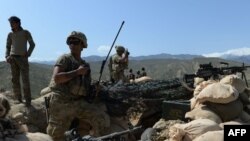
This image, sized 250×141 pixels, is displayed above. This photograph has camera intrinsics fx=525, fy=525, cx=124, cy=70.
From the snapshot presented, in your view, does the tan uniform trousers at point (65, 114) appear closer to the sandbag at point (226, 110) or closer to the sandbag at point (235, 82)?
the sandbag at point (226, 110)

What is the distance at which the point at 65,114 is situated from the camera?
6152mm

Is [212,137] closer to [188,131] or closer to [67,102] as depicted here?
[188,131]

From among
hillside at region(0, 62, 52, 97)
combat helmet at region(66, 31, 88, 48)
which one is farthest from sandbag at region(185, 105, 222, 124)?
hillside at region(0, 62, 52, 97)

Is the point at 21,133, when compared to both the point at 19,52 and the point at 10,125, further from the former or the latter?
the point at 19,52

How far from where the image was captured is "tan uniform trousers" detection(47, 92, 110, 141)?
6.13 meters

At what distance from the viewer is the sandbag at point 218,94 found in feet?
18.7

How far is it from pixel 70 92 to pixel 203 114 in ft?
5.16

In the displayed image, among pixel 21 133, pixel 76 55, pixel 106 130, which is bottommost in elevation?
pixel 106 130

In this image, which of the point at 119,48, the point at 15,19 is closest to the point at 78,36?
the point at 15,19

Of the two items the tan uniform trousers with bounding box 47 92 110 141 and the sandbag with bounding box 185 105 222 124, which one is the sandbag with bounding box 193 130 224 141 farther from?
the tan uniform trousers with bounding box 47 92 110 141

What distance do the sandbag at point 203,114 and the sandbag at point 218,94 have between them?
0.11 m

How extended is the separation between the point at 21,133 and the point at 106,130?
2969 millimetres

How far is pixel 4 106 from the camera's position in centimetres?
353

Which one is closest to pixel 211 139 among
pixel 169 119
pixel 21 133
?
pixel 21 133
